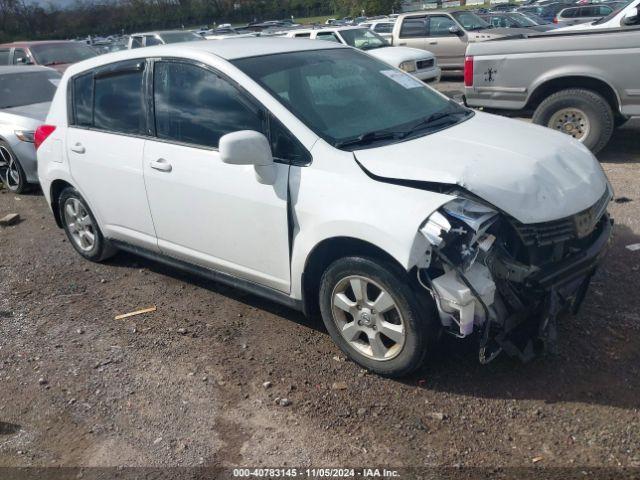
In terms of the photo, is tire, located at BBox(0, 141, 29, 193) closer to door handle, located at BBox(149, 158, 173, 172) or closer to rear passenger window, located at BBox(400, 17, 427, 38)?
door handle, located at BBox(149, 158, 173, 172)

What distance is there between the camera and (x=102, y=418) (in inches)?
130

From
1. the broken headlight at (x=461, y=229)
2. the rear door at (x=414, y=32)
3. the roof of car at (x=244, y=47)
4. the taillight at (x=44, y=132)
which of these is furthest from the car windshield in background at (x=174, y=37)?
the broken headlight at (x=461, y=229)

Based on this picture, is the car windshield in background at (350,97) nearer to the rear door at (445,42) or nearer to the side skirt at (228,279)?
the side skirt at (228,279)

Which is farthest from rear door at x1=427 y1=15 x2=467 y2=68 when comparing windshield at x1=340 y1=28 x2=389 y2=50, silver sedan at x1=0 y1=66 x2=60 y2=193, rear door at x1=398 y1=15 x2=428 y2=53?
silver sedan at x1=0 y1=66 x2=60 y2=193

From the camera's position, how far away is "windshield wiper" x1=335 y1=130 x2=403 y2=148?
3371 millimetres

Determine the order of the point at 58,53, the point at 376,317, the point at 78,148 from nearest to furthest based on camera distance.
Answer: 1. the point at 376,317
2. the point at 78,148
3. the point at 58,53

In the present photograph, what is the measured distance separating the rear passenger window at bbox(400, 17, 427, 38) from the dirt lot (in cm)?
1194

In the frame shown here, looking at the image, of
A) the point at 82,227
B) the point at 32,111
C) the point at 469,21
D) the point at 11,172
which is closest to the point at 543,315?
the point at 82,227

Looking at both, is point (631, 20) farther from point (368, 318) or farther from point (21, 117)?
point (21, 117)

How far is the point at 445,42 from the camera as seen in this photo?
48.5ft

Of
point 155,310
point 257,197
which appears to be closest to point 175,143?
point 257,197

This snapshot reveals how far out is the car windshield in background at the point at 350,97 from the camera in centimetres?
351

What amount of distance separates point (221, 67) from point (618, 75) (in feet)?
16.0

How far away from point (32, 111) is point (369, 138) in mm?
6218
